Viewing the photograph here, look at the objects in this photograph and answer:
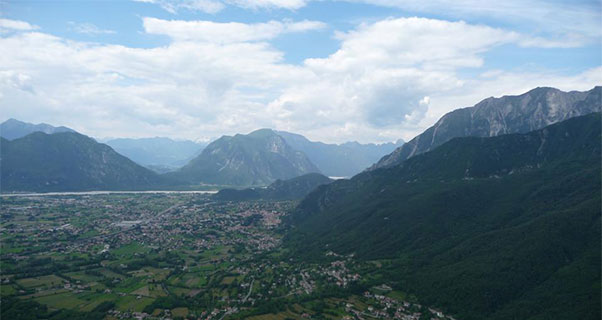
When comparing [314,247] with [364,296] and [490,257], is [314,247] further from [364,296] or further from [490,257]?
[490,257]

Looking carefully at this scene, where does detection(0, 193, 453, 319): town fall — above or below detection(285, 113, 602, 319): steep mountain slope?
below

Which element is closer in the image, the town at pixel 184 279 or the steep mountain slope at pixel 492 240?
the steep mountain slope at pixel 492 240

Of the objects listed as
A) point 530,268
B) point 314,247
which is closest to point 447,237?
point 530,268

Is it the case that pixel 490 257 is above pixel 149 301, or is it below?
above

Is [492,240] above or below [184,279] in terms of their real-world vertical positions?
above

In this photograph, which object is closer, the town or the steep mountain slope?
the steep mountain slope

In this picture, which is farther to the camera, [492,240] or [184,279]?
[492,240]

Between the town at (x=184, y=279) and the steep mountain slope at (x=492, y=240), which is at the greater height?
the steep mountain slope at (x=492, y=240)

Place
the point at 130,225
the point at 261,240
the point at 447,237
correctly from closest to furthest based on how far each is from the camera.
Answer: the point at 447,237, the point at 261,240, the point at 130,225
